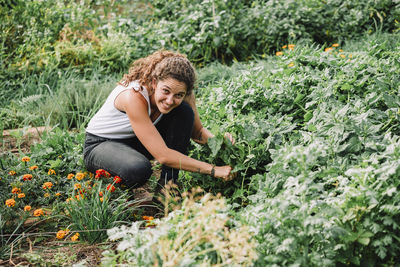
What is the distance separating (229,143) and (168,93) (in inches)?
19.6

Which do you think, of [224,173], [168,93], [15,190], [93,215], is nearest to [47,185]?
[15,190]

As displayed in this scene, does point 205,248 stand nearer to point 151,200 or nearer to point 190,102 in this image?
point 151,200

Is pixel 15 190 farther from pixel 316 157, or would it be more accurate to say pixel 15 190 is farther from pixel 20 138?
pixel 316 157

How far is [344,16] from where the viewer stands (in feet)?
18.6

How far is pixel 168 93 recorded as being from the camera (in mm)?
2652

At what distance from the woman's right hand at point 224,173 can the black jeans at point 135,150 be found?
0.33 m

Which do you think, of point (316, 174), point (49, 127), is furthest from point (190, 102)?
point (49, 127)

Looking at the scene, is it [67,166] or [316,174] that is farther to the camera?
[67,166]

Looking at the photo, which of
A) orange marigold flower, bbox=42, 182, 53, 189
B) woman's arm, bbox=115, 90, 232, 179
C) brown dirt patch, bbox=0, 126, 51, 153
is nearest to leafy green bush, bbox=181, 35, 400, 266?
woman's arm, bbox=115, 90, 232, 179

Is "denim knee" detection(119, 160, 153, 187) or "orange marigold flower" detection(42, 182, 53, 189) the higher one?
"denim knee" detection(119, 160, 153, 187)

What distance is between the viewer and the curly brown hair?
2629 mm

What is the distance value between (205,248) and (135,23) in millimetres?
4970

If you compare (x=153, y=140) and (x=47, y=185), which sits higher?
(x=153, y=140)

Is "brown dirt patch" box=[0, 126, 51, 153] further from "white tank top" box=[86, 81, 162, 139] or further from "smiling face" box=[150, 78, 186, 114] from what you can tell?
"smiling face" box=[150, 78, 186, 114]
